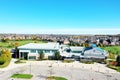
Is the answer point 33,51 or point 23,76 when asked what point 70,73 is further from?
point 33,51

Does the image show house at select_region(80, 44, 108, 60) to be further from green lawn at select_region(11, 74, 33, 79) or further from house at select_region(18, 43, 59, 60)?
green lawn at select_region(11, 74, 33, 79)

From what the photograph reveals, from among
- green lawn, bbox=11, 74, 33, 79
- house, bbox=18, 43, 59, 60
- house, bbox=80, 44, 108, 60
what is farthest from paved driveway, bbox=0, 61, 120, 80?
house, bbox=18, 43, 59, 60

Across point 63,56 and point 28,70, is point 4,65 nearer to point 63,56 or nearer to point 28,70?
point 28,70

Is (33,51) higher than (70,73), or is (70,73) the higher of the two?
(33,51)

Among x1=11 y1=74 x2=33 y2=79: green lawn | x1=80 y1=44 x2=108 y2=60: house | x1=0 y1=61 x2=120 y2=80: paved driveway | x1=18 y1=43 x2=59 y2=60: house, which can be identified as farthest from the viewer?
x1=18 y1=43 x2=59 y2=60: house

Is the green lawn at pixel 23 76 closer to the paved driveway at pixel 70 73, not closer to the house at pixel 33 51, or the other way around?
the paved driveway at pixel 70 73

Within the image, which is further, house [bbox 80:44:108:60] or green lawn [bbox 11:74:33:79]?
house [bbox 80:44:108:60]

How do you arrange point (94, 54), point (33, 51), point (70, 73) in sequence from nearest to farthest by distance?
point (70, 73) < point (94, 54) < point (33, 51)

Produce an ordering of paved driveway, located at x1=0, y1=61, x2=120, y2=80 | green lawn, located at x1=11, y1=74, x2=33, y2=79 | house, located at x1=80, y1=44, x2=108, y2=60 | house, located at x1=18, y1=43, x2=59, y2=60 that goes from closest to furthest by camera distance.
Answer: green lawn, located at x1=11, y1=74, x2=33, y2=79 < paved driveway, located at x1=0, y1=61, x2=120, y2=80 < house, located at x1=80, y1=44, x2=108, y2=60 < house, located at x1=18, y1=43, x2=59, y2=60

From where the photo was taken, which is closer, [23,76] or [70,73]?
[23,76]

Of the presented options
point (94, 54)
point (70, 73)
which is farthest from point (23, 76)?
point (94, 54)

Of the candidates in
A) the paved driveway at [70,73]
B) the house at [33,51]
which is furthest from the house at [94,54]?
the paved driveway at [70,73]

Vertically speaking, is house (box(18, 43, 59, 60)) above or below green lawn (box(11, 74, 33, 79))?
above
